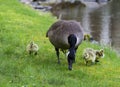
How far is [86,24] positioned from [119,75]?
19394mm

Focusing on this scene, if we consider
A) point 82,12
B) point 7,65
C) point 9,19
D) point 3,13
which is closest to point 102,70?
point 7,65

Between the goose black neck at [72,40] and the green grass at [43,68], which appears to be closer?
the green grass at [43,68]

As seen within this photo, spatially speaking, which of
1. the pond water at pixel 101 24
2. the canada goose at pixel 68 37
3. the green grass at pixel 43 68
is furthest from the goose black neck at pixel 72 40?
the pond water at pixel 101 24

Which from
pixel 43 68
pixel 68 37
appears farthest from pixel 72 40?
pixel 43 68

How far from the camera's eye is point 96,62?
Answer: 39.5ft

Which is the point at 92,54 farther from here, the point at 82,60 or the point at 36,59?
the point at 36,59

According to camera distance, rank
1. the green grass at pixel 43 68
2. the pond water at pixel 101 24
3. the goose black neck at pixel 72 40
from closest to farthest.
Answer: the green grass at pixel 43 68
the goose black neck at pixel 72 40
the pond water at pixel 101 24

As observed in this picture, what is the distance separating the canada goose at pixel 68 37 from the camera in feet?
34.0

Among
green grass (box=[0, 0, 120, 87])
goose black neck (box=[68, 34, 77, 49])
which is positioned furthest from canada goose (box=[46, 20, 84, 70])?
green grass (box=[0, 0, 120, 87])

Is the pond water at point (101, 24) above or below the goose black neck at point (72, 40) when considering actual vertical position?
below

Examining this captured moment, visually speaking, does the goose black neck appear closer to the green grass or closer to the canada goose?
the canada goose

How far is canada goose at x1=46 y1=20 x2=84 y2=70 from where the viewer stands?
1035 cm

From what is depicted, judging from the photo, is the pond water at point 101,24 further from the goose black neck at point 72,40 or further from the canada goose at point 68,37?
the goose black neck at point 72,40

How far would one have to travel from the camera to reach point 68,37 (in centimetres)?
1057
